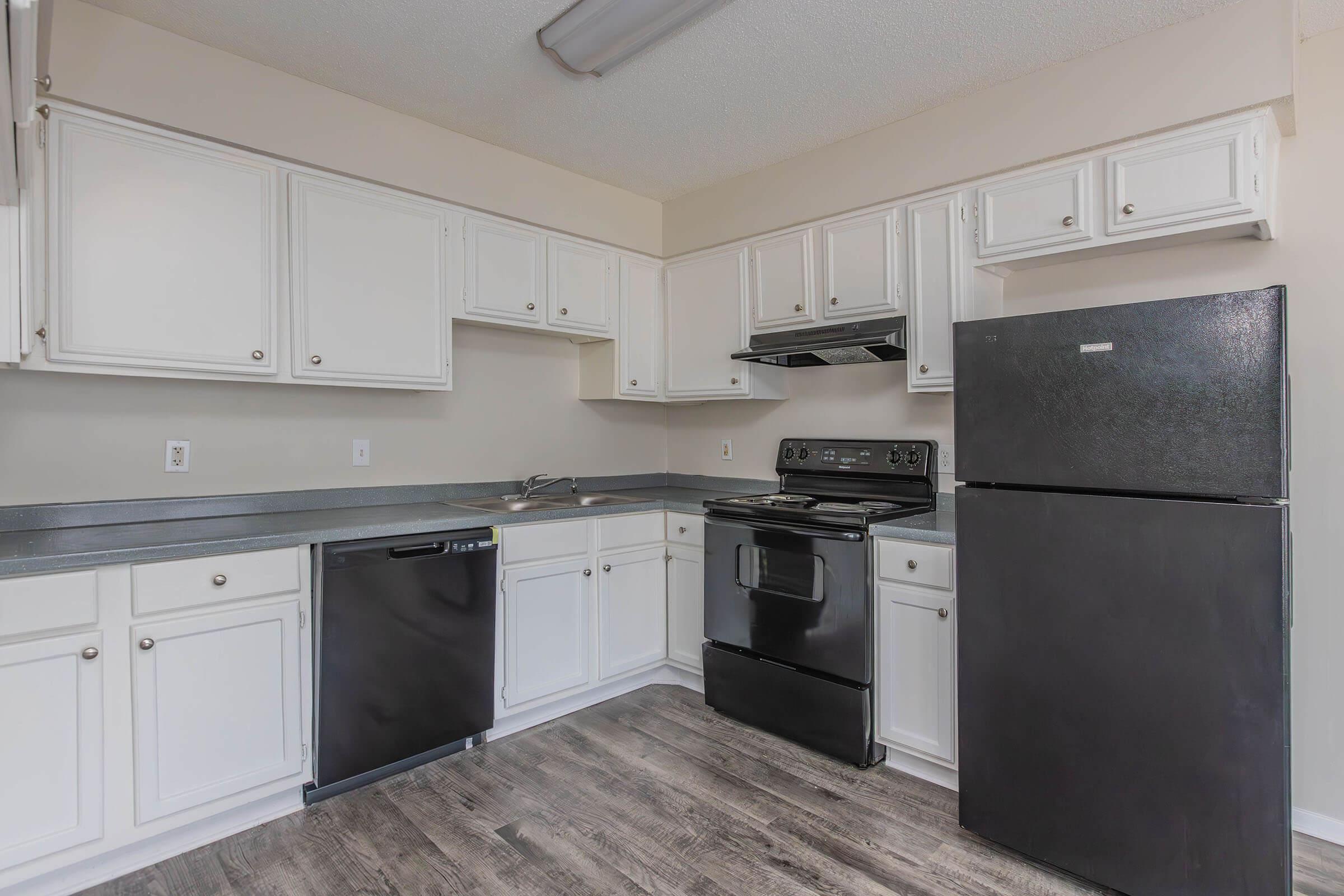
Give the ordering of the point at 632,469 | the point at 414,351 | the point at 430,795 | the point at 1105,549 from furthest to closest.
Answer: the point at 632,469, the point at 414,351, the point at 430,795, the point at 1105,549

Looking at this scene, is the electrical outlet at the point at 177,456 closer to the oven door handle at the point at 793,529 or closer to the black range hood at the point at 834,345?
the oven door handle at the point at 793,529

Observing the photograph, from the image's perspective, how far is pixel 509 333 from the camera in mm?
3275

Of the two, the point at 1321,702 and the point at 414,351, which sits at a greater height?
the point at 414,351

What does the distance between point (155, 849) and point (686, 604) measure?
1973 mm

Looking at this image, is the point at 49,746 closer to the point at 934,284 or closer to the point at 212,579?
the point at 212,579

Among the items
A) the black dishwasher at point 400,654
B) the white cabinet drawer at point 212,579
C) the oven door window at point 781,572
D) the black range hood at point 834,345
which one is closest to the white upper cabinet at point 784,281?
the black range hood at point 834,345

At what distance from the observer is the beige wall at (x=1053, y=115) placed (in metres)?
1.91

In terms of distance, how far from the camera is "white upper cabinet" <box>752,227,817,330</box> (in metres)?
2.95

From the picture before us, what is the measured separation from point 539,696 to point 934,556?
1607 mm

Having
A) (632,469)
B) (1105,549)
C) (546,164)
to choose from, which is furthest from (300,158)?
(1105,549)

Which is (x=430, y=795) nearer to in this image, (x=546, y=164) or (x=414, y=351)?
(x=414, y=351)

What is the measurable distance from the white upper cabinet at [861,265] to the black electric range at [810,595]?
593 millimetres

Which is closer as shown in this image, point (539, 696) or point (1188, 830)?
point (1188, 830)

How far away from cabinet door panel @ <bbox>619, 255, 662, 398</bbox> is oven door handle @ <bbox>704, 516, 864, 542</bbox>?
36.8 inches
